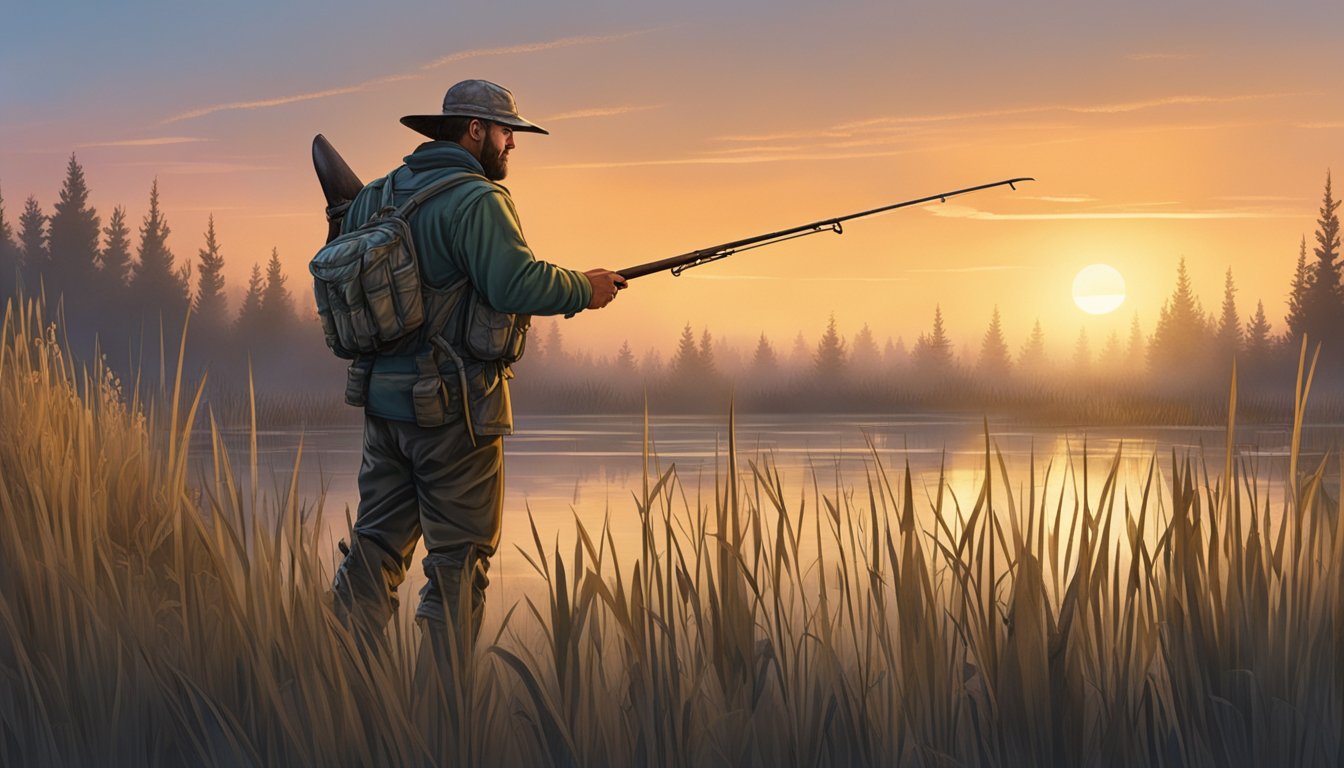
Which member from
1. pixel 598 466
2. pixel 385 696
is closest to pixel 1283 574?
pixel 385 696

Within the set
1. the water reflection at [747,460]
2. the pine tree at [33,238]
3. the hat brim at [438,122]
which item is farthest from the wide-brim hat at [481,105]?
the pine tree at [33,238]

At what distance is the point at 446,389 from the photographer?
16.8 ft

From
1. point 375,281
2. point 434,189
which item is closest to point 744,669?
point 375,281

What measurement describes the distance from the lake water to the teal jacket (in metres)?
0.62

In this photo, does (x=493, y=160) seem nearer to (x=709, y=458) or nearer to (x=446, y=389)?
(x=446, y=389)

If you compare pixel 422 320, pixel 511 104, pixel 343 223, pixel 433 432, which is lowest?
pixel 433 432

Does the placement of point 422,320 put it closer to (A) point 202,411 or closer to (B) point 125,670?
(B) point 125,670

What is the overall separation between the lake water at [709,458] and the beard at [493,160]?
138cm

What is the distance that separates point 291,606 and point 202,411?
19508 mm

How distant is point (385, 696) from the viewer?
394 centimetres

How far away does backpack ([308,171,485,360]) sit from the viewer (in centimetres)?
498

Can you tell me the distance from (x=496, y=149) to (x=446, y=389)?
1026 mm

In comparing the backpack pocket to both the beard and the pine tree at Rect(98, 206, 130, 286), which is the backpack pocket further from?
the pine tree at Rect(98, 206, 130, 286)

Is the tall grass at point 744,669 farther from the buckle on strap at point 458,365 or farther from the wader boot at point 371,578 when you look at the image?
the buckle on strap at point 458,365
